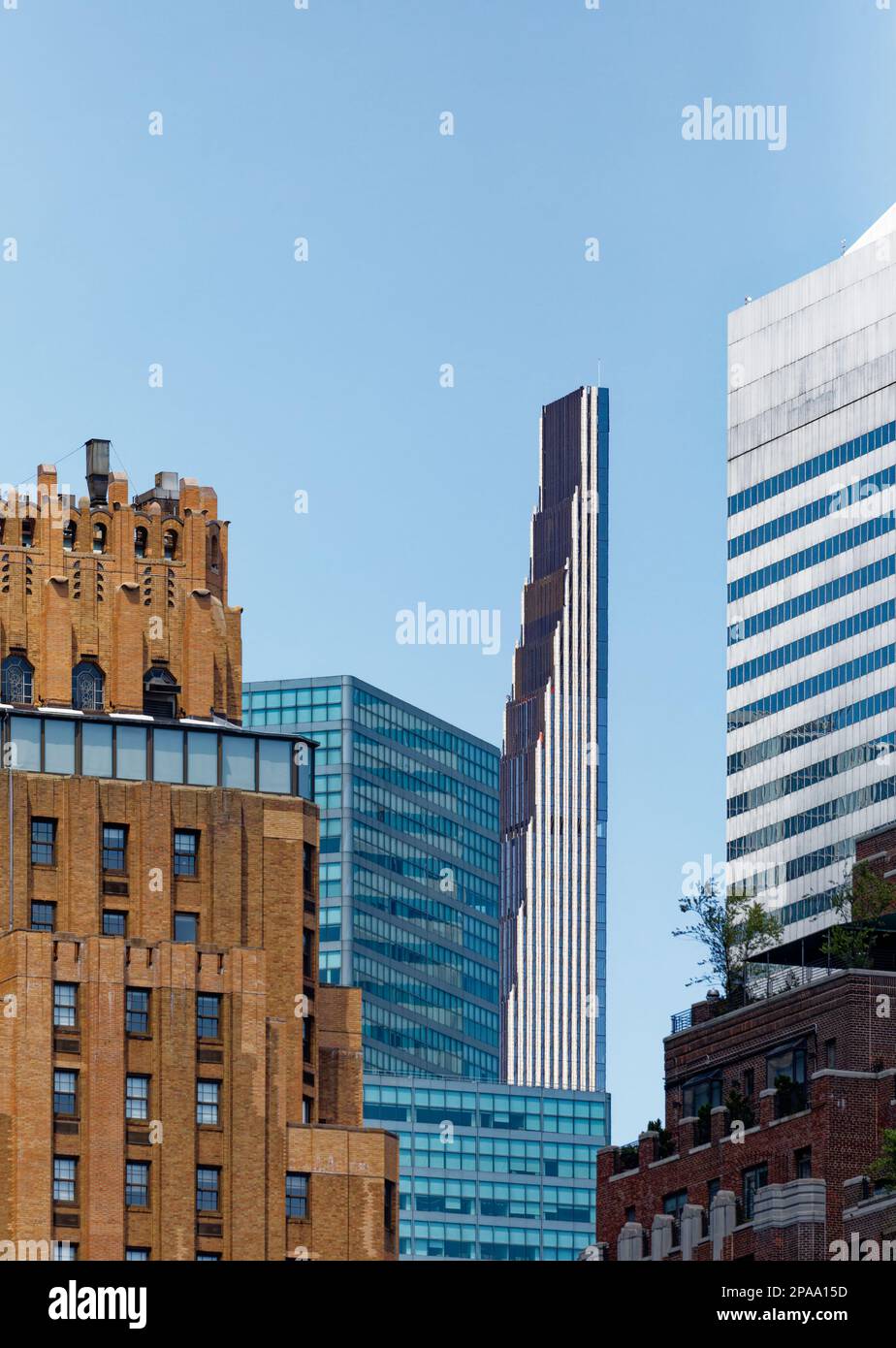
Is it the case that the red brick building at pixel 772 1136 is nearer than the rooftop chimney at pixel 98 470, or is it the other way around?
the red brick building at pixel 772 1136

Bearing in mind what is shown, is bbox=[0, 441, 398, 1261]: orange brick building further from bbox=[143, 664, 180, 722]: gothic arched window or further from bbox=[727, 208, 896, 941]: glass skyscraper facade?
bbox=[727, 208, 896, 941]: glass skyscraper facade

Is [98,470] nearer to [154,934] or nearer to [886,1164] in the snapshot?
[154,934]

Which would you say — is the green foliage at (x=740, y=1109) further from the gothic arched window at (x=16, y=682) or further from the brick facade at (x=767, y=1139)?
the gothic arched window at (x=16, y=682)

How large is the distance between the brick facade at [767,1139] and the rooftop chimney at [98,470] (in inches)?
1678

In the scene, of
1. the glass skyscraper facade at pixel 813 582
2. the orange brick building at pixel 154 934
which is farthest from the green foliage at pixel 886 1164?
the glass skyscraper facade at pixel 813 582

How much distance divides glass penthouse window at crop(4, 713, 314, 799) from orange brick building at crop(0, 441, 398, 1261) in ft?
0.41

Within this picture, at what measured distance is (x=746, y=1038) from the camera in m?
130

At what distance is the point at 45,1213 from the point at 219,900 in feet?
62.5

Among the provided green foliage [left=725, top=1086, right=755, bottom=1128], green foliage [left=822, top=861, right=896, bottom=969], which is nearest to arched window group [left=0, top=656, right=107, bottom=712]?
green foliage [left=822, top=861, right=896, bottom=969]

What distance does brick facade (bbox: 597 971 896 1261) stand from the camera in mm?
114875

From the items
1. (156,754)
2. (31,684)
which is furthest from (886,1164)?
(31,684)

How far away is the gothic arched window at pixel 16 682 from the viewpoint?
486 feet
